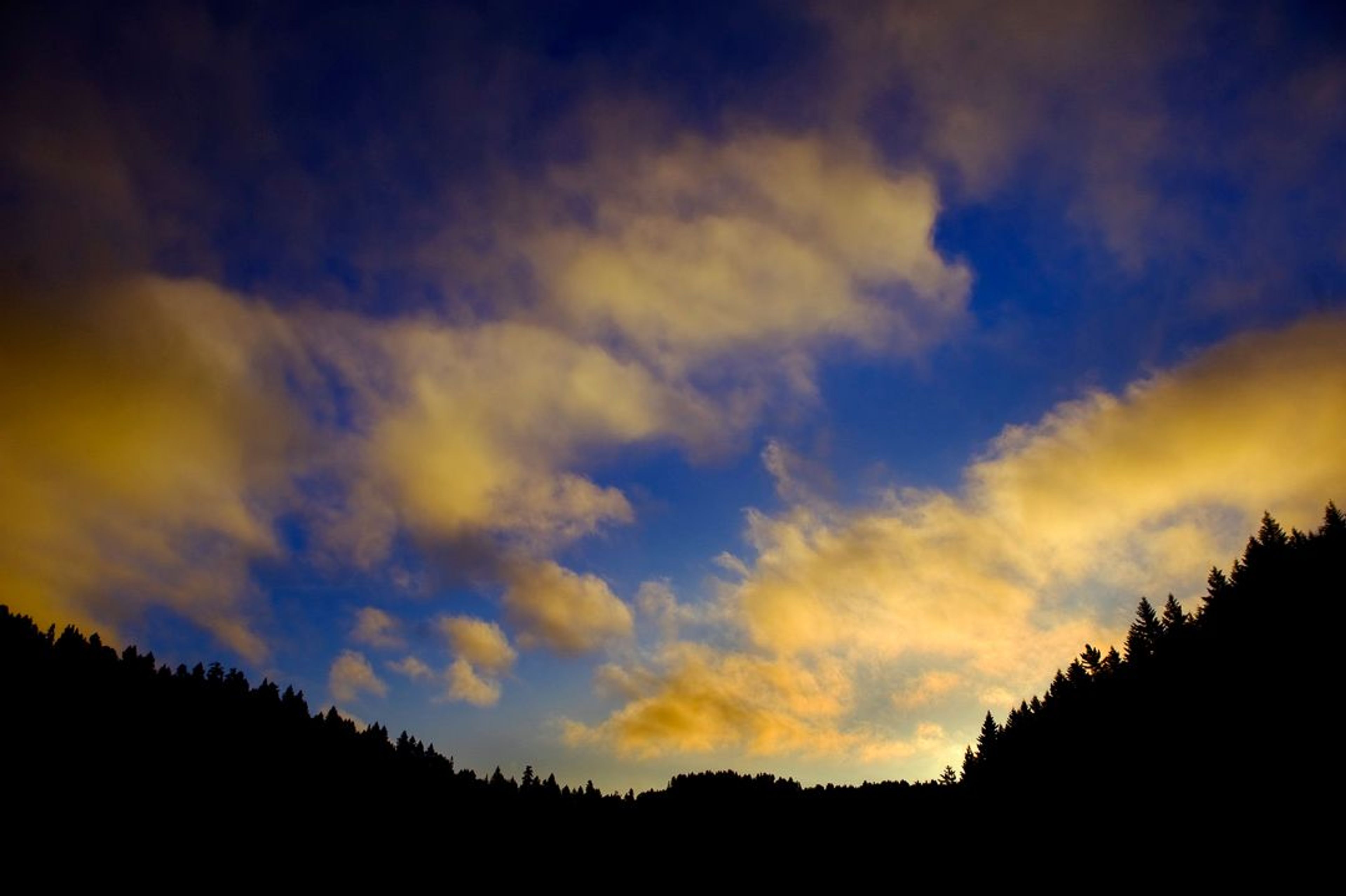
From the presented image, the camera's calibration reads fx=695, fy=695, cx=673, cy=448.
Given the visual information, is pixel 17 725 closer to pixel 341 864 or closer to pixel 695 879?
pixel 341 864

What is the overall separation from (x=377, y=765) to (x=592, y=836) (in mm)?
60696

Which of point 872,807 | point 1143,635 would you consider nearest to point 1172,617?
point 1143,635

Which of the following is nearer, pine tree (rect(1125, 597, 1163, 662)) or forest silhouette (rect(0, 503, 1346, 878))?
forest silhouette (rect(0, 503, 1346, 878))

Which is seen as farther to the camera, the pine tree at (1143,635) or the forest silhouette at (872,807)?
the pine tree at (1143,635)

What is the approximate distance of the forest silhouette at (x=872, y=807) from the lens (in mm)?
77188

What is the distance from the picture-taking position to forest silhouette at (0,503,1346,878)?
253 feet

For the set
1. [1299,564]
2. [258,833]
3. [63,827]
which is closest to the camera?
[1299,564]

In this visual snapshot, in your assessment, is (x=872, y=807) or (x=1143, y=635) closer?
(x=1143, y=635)

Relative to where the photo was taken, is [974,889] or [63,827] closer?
[974,889]

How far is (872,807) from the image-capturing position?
7869 inches

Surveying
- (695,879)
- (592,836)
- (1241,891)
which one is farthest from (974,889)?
(592,836)

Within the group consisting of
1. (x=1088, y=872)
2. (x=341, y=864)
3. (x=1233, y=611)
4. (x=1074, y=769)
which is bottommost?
(x=341, y=864)

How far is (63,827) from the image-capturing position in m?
119

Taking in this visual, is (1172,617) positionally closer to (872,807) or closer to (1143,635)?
(1143,635)
